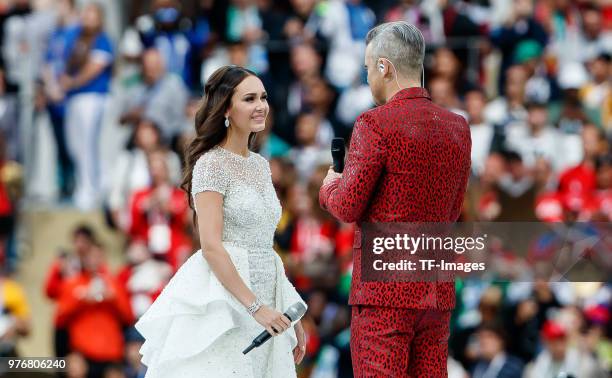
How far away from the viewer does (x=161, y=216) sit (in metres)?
10.8

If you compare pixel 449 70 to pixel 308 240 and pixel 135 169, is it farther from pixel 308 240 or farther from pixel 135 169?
pixel 135 169

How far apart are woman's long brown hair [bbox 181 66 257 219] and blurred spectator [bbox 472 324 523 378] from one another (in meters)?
4.07

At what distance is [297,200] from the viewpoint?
34.0ft

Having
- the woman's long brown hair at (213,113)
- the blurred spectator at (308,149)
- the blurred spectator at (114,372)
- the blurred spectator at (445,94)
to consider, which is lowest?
the blurred spectator at (114,372)

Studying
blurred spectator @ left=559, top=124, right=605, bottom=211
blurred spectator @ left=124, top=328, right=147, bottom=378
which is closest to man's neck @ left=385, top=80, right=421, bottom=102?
blurred spectator @ left=124, top=328, right=147, bottom=378

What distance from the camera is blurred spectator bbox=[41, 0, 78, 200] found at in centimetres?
1205

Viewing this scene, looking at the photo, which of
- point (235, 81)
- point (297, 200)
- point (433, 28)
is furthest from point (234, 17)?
point (235, 81)

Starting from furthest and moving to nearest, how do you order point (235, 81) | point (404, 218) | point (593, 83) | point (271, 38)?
1. point (271, 38)
2. point (593, 83)
3. point (235, 81)
4. point (404, 218)

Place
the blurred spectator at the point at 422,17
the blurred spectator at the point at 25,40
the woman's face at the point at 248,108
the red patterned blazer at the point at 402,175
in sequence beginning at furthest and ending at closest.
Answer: the blurred spectator at the point at 25,40
the blurred spectator at the point at 422,17
the woman's face at the point at 248,108
the red patterned blazer at the point at 402,175

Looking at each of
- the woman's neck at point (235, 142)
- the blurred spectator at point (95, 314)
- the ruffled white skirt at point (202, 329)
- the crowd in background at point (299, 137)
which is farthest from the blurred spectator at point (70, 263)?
the woman's neck at point (235, 142)

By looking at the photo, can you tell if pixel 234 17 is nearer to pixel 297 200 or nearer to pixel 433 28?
pixel 433 28

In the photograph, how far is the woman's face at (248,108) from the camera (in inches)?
206

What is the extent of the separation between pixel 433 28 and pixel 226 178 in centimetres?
671

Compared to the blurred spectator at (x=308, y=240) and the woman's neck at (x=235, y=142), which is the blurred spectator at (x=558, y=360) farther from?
the woman's neck at (x=235, y=142)
